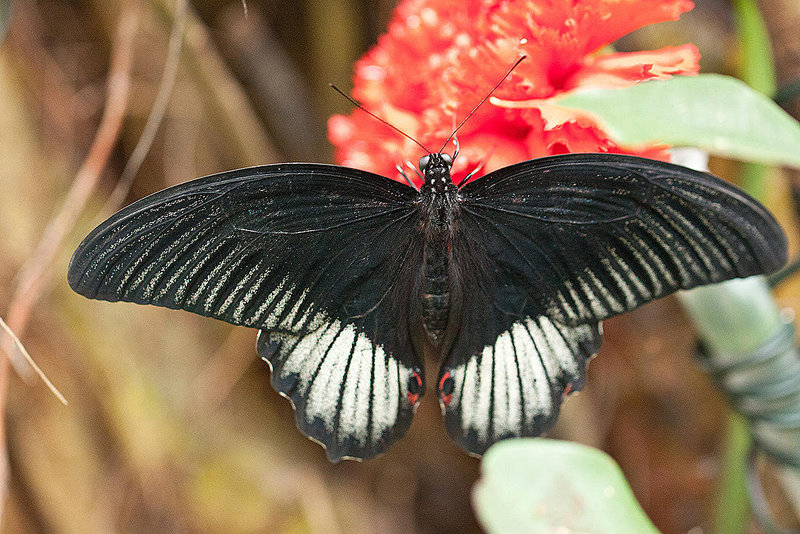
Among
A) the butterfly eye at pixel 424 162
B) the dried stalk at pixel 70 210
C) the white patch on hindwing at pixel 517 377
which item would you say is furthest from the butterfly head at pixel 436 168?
the dried stalk at pixel 70 210

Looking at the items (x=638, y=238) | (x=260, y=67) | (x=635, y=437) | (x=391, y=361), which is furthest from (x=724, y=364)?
(x=260, y=67)

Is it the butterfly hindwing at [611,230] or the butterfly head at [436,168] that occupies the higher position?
the butterfly head at [436,168]

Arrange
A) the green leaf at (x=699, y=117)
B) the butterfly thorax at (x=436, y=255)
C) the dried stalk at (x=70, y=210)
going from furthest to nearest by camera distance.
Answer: the dried stalk at (x=70, y=210), the butterfly thorax at (x=436, y=255), the green leaf at (x=699, y=117)

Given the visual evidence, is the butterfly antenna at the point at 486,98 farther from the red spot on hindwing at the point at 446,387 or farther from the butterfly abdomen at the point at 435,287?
the red spot on hindwing at the point at 446,387

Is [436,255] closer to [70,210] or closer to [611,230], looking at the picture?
[611,230]

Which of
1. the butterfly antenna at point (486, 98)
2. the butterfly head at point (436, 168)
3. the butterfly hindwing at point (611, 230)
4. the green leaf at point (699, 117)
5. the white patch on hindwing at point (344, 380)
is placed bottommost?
the white patch on hindwing at point (344, 380)

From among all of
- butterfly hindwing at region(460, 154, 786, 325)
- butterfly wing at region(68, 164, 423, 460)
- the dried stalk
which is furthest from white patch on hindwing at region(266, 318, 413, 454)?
the dried stalk
